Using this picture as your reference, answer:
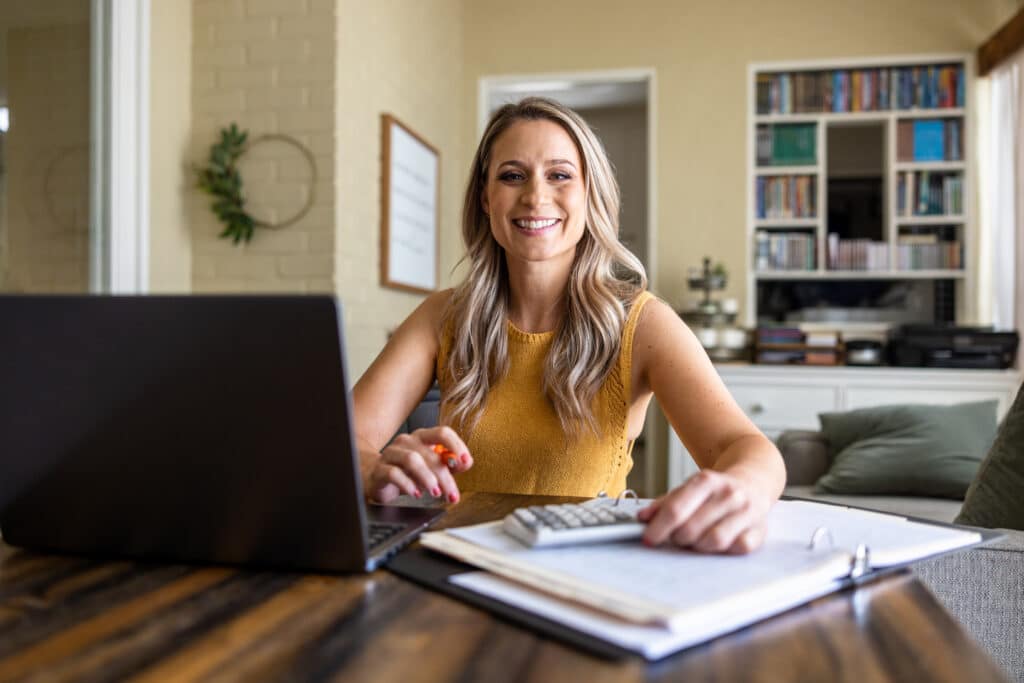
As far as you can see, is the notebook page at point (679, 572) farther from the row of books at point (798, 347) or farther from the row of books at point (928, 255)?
the row of books at point (928, 255)

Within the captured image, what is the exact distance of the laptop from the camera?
61 centimetres

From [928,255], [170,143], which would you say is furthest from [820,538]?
[928,255]

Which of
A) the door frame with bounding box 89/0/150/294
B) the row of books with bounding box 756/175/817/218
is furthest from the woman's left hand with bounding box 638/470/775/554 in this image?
the row of books with bounding box 756/175/817/218

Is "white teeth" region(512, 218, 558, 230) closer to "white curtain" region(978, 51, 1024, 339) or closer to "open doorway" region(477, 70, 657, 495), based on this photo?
"white curtain" region(978, 51, 1024, 339)

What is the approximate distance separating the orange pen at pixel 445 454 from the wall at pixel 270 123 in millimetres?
2374

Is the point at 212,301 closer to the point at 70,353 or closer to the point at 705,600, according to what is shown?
the point at 70,353

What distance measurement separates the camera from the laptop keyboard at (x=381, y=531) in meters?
0.73

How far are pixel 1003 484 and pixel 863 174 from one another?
3.65 m

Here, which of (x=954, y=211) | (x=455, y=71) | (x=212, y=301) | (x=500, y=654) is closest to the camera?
(x=500, y=654)

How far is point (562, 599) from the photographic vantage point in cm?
59

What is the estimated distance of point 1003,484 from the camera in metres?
1.42

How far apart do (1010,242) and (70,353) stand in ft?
14.9

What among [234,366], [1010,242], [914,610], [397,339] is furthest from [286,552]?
[1010,242]

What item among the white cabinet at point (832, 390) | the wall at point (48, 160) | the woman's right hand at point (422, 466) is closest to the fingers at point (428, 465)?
the woman's right hand at point (422, 466)
